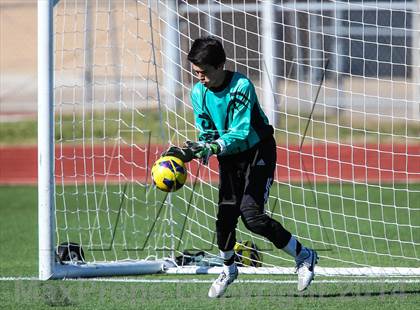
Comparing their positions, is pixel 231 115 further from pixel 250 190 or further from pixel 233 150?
pixel 250 190

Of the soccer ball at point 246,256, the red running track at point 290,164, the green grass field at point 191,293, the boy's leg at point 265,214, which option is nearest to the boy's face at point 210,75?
the boy's leg at point 265,214

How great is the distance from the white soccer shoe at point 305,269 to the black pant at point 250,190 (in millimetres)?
164

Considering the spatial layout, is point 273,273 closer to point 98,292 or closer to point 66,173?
point 98,292

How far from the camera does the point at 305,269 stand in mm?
6391

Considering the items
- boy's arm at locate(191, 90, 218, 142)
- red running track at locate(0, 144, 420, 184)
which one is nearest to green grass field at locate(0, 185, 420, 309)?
boy's arm at locate(191, 90, 218, 142)

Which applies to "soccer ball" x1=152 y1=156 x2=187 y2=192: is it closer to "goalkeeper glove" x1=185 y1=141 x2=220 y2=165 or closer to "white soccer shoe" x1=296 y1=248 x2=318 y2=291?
"goalkeeper glove" x1=185 y1=141 x2=220 y2=165

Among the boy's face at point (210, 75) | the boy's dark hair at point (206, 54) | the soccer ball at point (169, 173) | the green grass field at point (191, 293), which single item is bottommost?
the green grass field at point (191, 293)

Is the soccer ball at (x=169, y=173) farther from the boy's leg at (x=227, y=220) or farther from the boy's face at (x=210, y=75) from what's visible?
the boy's face at (x=210, y=75)

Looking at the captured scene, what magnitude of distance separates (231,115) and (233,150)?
8.9 inches

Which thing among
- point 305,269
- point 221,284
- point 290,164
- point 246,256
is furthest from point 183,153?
point 290,164

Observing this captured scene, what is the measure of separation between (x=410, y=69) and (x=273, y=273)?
3.30 m

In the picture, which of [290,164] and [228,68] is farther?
[290,164]

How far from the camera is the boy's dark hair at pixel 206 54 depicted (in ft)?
20.1

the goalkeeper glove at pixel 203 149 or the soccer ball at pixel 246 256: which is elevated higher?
the goalkeeper glove at pixel 203 149
